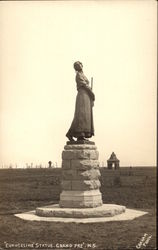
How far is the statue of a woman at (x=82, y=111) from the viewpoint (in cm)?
1332

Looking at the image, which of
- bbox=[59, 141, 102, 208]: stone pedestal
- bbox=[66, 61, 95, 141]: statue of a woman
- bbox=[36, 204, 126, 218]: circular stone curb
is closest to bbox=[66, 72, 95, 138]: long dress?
bbox=[66, 61, 95, 141]: statue of a woman

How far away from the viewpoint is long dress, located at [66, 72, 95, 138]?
43.7 ft

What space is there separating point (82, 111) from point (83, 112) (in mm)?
42

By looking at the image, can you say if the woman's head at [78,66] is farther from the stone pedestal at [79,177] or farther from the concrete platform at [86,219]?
the concrete platform at [86,219]

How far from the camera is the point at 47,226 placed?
10695 mm

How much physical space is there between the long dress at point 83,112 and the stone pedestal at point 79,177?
14.8 inches

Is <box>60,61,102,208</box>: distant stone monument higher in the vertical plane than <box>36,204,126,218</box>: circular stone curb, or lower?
higher

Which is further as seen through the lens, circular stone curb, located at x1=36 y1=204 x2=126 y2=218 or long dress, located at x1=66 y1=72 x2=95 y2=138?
long dress, located at x1=66 y1=72 x2=95 y2=138

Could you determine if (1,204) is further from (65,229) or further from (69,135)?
(65,229)

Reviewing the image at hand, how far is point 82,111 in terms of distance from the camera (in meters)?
13.3
